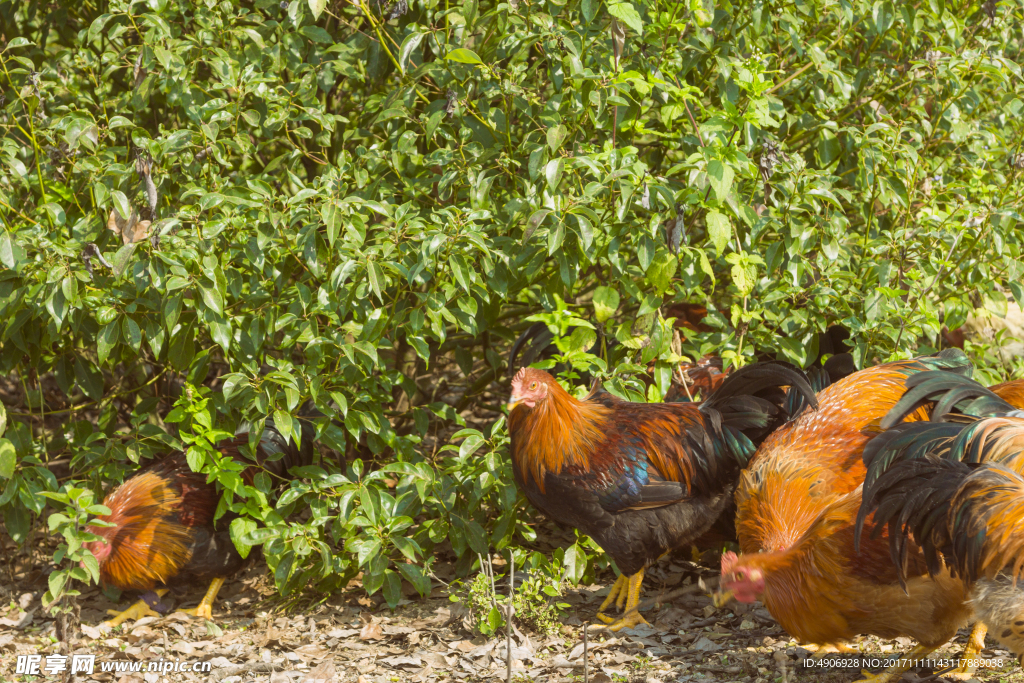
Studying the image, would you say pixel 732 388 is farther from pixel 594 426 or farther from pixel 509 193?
pixel 509 193

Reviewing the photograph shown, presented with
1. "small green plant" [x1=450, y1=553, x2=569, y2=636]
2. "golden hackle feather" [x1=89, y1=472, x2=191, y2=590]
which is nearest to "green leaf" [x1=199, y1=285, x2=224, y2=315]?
"golden hackle feather" [x1=89, y1=472, x2=191, y2=590]

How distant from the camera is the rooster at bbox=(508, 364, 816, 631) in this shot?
4.11 metres

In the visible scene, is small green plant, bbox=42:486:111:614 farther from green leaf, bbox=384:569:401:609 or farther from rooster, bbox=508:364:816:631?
rooster, bbox=508:364:816:631

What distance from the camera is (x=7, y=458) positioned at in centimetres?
412

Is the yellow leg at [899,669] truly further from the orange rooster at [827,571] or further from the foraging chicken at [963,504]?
the foraging chicken at [963,504]

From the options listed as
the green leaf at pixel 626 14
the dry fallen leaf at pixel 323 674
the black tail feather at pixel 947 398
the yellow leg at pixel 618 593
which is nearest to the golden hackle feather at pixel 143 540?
the dry fallen leaf at pixel 323 674

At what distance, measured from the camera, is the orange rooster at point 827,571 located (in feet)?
10.5

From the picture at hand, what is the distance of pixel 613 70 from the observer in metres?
3.97

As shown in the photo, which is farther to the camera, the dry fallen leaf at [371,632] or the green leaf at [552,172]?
the dry fallen leaf at [371,632]

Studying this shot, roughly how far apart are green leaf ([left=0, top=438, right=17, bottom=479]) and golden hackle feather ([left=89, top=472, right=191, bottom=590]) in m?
0.70

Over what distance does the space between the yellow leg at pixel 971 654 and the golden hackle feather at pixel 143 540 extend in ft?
13.2

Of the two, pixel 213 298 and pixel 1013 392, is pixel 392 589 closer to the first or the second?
pixel 213 298

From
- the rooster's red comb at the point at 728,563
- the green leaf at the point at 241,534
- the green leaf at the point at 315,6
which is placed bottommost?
the green leaf at the point at 241,534

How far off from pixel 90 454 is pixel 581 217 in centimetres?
299
